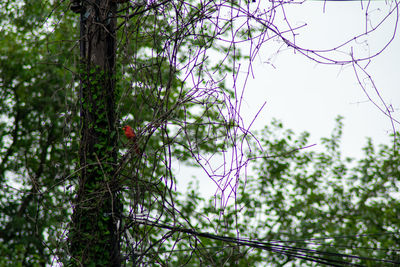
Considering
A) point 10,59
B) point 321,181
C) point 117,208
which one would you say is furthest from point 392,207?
point 10,59

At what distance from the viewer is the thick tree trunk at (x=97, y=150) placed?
3438 millimetres

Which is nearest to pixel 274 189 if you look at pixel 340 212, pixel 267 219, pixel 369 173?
pixel 267 219

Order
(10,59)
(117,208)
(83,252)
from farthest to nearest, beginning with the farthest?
(10,59), (117,208), (83,252)

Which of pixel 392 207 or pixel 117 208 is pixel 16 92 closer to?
pixel 117 208

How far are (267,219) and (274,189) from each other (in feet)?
3.22

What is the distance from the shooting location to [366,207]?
1238cm

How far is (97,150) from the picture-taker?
3.66 meters

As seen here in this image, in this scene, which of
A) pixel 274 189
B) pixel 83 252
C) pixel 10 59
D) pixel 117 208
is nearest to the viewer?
pixel 83 252

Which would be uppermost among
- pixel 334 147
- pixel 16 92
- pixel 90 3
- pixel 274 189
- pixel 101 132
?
pixel 16 92

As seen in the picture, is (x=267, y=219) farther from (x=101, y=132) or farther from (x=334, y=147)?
(x=101, y=132)

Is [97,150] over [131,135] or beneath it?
beneath

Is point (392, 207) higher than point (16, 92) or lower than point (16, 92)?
lower

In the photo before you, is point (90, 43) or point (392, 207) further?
point (392, 207)

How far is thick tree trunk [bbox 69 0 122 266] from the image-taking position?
3.44m
